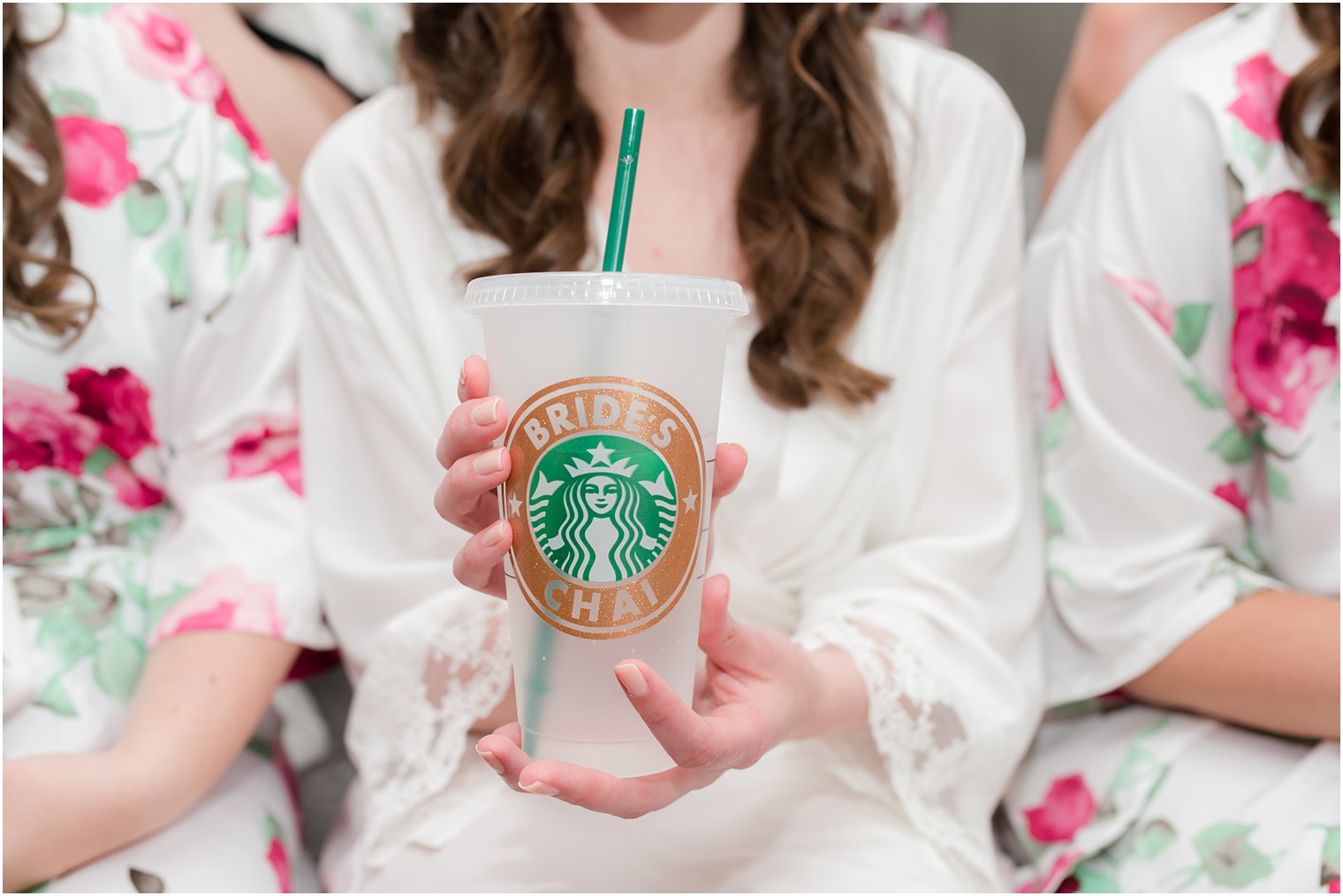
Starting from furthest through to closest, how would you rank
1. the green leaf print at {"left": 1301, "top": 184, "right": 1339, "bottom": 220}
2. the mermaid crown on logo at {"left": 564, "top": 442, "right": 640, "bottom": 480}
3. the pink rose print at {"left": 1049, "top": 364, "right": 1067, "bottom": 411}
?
the pink rose print at {"left": 1049, "top": 364, "right": 1067, "bottom": 411} → the green leaf print at {"left": 1301, "top": 184, "right": 1339, "bottom": 220} → the mermaid crown on logo at {"left": 564, "top": 442, "right": 640, "bottom": 480}

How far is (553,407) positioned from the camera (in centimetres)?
55

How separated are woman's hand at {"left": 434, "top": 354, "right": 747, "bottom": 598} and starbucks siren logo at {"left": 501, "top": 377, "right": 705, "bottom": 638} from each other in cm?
1

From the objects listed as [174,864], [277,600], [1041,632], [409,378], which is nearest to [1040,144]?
[1041,632]

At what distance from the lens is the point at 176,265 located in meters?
1.03

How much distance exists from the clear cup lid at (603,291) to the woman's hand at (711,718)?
18 centimetres

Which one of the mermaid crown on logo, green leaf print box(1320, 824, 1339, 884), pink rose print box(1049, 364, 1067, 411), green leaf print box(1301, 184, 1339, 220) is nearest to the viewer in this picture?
the mermaid crown on logo

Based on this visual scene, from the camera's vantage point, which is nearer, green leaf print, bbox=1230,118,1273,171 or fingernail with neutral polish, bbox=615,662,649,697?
fingernail with neutral polish, bbox=615,662,649,697

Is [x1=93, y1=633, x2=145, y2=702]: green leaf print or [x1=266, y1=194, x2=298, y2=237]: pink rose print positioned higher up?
[x1=266, y1=194, x2=298, y2=237]: pink rose print

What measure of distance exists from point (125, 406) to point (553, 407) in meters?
0.65

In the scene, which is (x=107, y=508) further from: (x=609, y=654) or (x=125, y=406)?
(x=609, y=654)

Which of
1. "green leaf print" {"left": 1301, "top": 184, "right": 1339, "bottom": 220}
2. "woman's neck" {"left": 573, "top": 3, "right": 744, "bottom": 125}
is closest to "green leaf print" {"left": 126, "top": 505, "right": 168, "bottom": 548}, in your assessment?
"woman's neck" {"left": 573, "top": 3, "right": 744, "bottom": 125}

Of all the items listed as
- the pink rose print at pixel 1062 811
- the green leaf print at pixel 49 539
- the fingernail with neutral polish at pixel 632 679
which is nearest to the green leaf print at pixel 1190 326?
the pink rose print at pixel 1062 811

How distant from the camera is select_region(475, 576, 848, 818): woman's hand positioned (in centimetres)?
57

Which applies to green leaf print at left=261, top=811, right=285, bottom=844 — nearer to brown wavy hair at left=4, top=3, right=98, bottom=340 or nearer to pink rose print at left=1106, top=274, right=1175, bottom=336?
brown wavy hair at left=4, top=3, right=98, bottom=340
